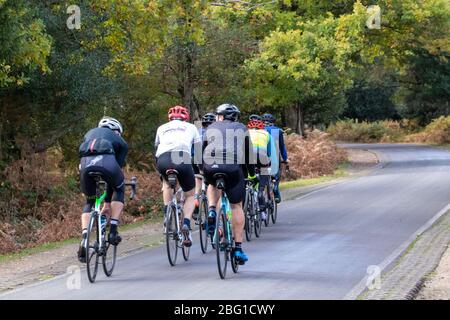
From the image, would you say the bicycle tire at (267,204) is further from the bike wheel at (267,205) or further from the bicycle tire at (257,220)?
the bicycle tire at (257,220)

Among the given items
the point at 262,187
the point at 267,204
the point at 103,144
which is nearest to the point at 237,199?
the point at 103,144

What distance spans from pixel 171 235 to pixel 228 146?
185cm

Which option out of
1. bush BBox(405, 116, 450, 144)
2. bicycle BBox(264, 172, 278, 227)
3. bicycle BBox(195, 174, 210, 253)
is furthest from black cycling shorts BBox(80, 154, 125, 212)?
bush BBox(405, 116, 450, 144)

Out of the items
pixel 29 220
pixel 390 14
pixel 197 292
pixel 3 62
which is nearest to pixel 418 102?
pixel 390 14

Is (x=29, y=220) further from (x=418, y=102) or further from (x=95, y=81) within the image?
(x=418, y=102)

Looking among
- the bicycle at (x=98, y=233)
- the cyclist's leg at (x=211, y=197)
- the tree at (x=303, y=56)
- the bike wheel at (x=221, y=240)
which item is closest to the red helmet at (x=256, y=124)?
the cyclist's leg at (x=211, y=197)

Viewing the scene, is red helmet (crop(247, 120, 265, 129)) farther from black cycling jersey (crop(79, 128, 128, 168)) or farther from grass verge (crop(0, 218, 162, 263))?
black cycling jersey (crop(79, 128, 128, 168))

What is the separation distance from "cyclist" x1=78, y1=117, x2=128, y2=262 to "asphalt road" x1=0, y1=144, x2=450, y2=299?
770mm

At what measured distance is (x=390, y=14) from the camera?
1492 inches

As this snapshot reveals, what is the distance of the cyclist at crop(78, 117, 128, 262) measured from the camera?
11516 mm

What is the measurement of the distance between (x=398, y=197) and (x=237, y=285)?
537 inches

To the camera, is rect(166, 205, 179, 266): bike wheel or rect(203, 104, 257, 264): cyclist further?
rect(166, 205, 179, 266): bike wheel

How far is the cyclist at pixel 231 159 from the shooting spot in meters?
11.6

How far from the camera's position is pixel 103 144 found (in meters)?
11.6
